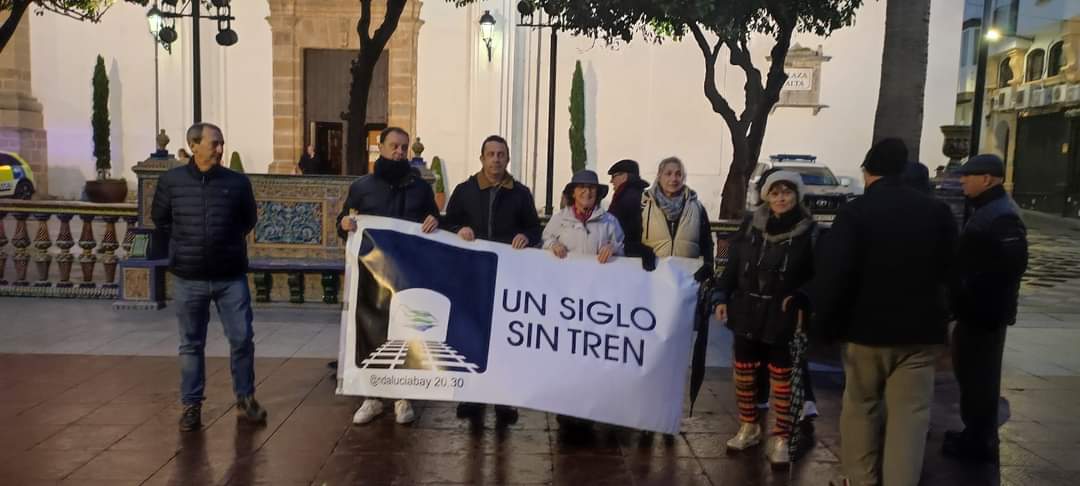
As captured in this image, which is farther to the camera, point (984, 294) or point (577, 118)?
point (577, 118)

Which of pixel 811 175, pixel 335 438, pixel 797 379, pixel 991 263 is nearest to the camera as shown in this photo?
pixel 797 379

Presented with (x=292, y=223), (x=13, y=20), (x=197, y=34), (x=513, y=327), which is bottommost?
(x=513, y=327)

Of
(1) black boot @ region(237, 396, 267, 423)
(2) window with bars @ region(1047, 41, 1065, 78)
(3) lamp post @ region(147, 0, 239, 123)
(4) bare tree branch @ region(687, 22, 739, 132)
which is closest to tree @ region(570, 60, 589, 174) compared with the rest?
(4) bare tree branch @ region(687, 22, 739, 132)

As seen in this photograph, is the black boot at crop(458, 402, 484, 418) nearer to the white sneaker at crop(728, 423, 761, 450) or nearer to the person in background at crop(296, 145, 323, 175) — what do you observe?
the white sneaker at crop(728, 423, 761, 450)

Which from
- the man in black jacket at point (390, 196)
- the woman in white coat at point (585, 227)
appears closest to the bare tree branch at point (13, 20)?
the man in black jacket at point (390, 196)

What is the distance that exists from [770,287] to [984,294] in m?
1.16

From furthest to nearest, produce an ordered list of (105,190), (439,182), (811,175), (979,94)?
(105,190) < (439,182) < (811,175) < (979,94)

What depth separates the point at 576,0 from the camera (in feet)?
37.8

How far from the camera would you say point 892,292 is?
3553 millimetres

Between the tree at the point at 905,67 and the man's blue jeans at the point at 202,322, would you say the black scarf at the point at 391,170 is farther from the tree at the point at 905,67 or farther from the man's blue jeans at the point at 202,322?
the tree at the point at 905,67

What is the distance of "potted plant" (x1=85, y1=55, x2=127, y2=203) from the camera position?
19.8 m

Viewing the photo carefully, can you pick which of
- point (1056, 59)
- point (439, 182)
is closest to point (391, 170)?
point (439, 182)

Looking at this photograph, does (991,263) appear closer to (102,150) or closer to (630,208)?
(630,208)

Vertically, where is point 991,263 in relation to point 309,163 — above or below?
below
